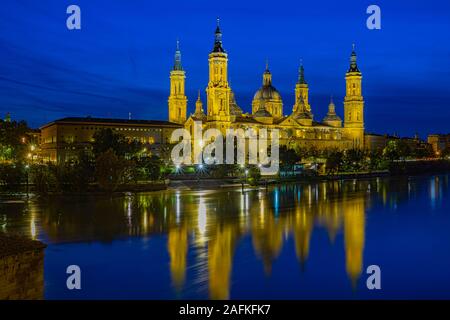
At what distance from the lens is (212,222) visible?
89.8ft

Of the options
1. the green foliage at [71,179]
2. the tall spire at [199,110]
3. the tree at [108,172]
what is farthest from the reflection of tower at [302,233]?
the tall spire at [199,110]

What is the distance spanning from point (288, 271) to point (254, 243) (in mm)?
4519

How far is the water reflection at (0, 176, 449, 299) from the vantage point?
19219 millimetres

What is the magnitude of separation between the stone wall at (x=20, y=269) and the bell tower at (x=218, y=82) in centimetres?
6313

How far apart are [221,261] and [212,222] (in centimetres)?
857

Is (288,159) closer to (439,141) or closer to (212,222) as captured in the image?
(212,222)

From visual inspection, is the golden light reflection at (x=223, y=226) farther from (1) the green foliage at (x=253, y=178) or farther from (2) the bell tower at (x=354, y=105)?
(2) the bell tower at (x=354, y=105)

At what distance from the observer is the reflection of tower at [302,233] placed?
20.5 metres

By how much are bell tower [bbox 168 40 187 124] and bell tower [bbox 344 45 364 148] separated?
32.0m

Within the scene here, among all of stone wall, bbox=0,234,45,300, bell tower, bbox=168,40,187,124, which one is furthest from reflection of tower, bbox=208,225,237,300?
bell tower, bbox=168,40,187,124
